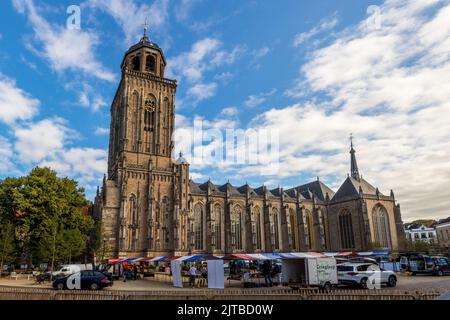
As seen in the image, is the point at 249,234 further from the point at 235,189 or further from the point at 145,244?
the point at 145,244

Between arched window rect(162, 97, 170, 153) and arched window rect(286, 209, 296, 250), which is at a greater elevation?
arched window rect(162, 97, 170, 153)

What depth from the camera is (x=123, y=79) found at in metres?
52.4

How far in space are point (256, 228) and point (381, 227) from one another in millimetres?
24252

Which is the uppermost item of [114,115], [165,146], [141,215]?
[114,115]

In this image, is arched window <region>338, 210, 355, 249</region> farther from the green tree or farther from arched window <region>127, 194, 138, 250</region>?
the green tree

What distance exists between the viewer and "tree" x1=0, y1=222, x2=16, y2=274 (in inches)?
1287

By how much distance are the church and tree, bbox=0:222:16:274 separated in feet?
36.7

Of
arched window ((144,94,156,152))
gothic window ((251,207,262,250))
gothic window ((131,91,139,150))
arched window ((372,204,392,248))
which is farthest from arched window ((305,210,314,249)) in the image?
gothic window ((131,91,139,150))

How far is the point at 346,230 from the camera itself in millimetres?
63656

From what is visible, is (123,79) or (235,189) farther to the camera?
(235,189)
